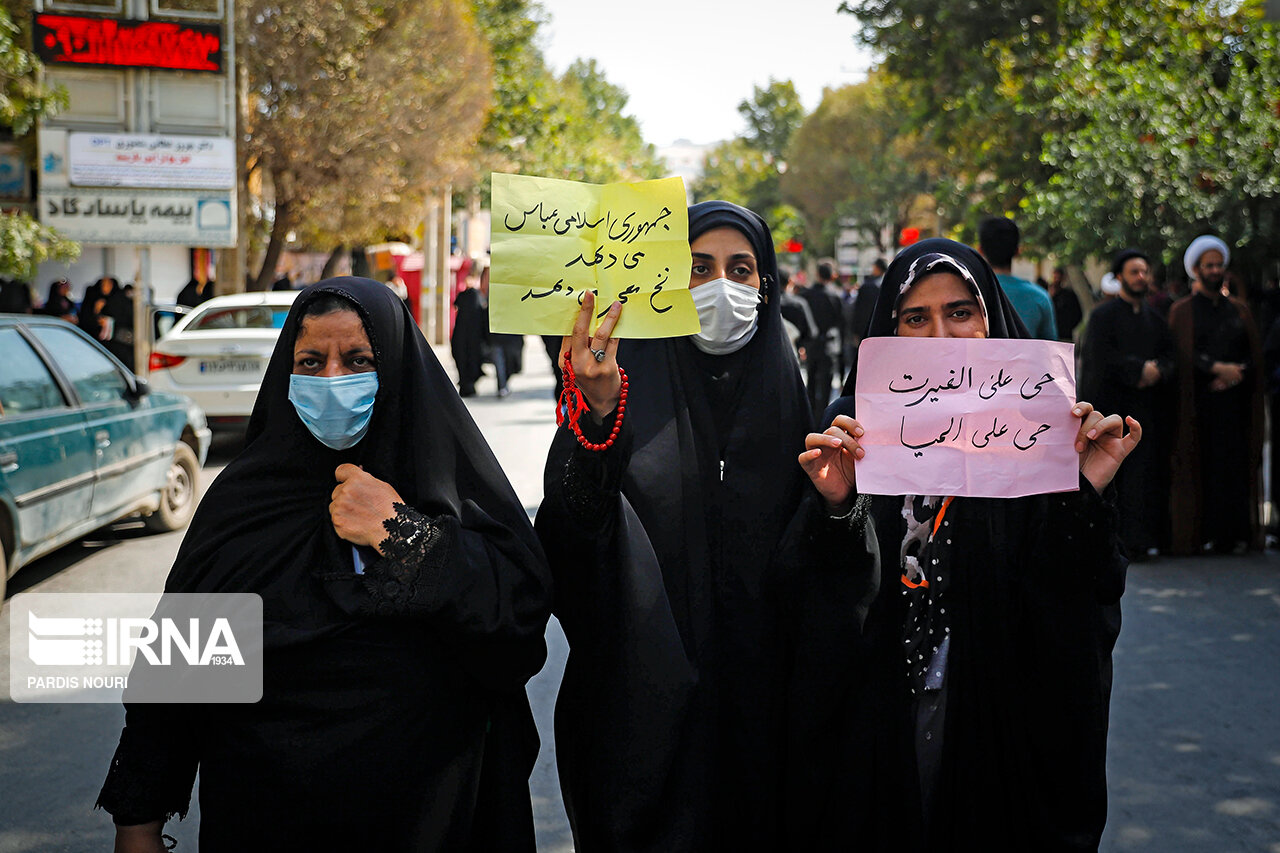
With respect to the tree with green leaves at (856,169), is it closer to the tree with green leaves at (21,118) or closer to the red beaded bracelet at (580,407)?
the tree with green leaves at (21,118)

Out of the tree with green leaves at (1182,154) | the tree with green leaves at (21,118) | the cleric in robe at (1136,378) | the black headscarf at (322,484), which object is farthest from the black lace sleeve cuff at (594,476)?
the tree with green leaves at (1182,154)

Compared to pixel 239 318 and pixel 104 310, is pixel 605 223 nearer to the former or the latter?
pixel 239 318

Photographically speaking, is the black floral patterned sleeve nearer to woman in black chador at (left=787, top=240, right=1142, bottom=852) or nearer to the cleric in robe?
woman in black chador at (left=787, top=240, right=1142, bottom=852)

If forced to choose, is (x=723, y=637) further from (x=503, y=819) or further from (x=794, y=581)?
(x=503, y=819)

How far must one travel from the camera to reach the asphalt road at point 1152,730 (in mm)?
3631

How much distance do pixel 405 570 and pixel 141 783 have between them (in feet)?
1.90

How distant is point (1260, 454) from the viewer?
781 centimetres

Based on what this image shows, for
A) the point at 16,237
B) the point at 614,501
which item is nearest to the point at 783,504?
the point at 614,501

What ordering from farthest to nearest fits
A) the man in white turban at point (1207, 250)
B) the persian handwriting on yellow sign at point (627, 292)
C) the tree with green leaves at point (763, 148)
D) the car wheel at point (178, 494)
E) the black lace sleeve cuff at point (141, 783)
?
the tree with green leaves at point (763, 148) → the car wheel at point (178, 494) → the man in white turban at point (1207, 250) → the persian handwriting on yellow sign at point (627, 292) → the black lace sleeve cuff at point (141, 783)

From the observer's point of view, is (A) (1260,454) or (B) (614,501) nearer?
(B) (614,501)

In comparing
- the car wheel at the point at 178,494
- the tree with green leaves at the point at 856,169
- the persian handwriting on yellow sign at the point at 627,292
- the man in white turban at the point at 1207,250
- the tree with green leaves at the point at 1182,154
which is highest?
the tree with green leaves at the point at 856,169

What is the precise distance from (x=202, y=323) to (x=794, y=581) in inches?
414

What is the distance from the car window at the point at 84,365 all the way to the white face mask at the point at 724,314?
201 inches

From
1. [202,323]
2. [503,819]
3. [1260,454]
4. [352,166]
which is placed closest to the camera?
[503,819]
